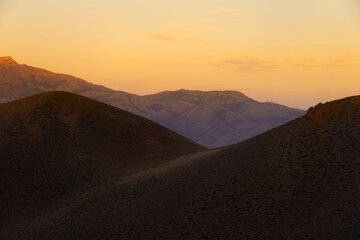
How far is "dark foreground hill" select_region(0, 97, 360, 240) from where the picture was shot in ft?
94.0

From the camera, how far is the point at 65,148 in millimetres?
58219

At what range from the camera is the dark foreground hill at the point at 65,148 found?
48.1 metres

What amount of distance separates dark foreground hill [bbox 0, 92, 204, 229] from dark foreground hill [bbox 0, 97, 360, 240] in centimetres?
706

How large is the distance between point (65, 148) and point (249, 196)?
35.4 metres

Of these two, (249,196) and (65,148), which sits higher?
(65,148)

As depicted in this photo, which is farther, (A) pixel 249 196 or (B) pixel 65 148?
(B) pixel 65 148

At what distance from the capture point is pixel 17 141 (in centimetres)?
5819

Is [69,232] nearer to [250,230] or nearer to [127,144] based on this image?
[250,230]

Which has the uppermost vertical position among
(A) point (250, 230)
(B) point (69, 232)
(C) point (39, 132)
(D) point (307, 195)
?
(C) point (39, 132)

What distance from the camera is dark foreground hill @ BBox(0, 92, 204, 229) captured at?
48125 millimetres

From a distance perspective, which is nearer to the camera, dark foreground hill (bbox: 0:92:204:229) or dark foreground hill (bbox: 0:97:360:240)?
dark foreground hill (bbox: 0:97:360:240)

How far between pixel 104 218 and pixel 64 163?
21.3 m

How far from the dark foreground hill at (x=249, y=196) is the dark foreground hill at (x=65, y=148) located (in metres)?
7.06

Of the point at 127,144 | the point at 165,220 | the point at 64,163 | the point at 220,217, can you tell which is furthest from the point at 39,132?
the point at 220,217
